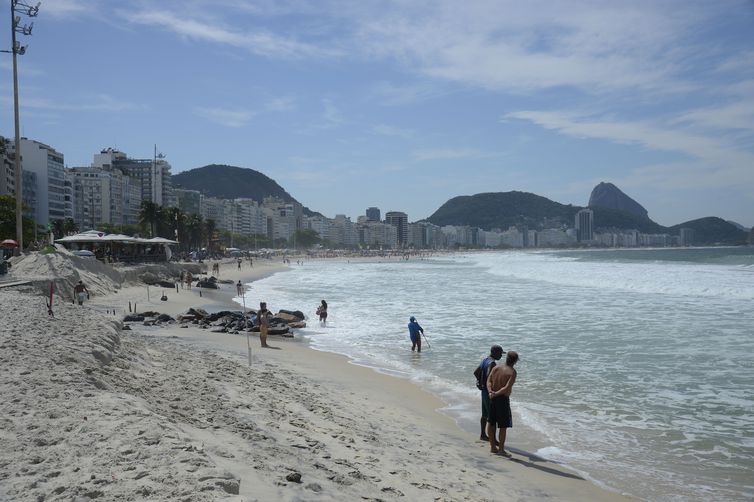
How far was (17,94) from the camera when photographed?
2409cm

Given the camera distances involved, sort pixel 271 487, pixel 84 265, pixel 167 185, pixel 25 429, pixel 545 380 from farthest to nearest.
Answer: pixel 167 185
pixel 84 265
pixel 545 380
pixel 25 429
pixel 271 487

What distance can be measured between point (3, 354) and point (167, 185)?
15947 cm

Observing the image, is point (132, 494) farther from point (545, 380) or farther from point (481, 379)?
point (545, 380)

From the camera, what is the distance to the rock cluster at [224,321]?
17.6 m

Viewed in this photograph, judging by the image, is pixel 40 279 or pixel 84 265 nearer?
pixel 40 279

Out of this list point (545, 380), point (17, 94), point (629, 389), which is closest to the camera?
point (629, 389)

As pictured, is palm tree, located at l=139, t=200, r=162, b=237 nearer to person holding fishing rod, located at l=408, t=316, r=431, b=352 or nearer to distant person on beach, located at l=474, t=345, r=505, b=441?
person holding fishing rod, located at l=408, t=316, r=431, b=352

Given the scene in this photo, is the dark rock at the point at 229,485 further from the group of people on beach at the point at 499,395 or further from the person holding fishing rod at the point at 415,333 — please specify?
the person holding fishing rod at the point at 415,333

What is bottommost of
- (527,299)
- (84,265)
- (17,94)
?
(527,299)

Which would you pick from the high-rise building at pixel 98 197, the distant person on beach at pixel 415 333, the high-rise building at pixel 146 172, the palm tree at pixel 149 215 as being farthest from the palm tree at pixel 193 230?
the distant person on beach at pixel 415 333

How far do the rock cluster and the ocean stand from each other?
0.78m

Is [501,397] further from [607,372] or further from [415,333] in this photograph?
[415,333]

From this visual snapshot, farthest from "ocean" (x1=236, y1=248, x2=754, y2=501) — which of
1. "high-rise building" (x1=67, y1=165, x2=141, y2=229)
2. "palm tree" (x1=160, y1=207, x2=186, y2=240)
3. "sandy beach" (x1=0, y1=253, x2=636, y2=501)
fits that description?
"high-rise building" (x1=67, y1=165, x2=141, y2=229)

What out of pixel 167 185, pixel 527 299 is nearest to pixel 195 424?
pixel 527 299
